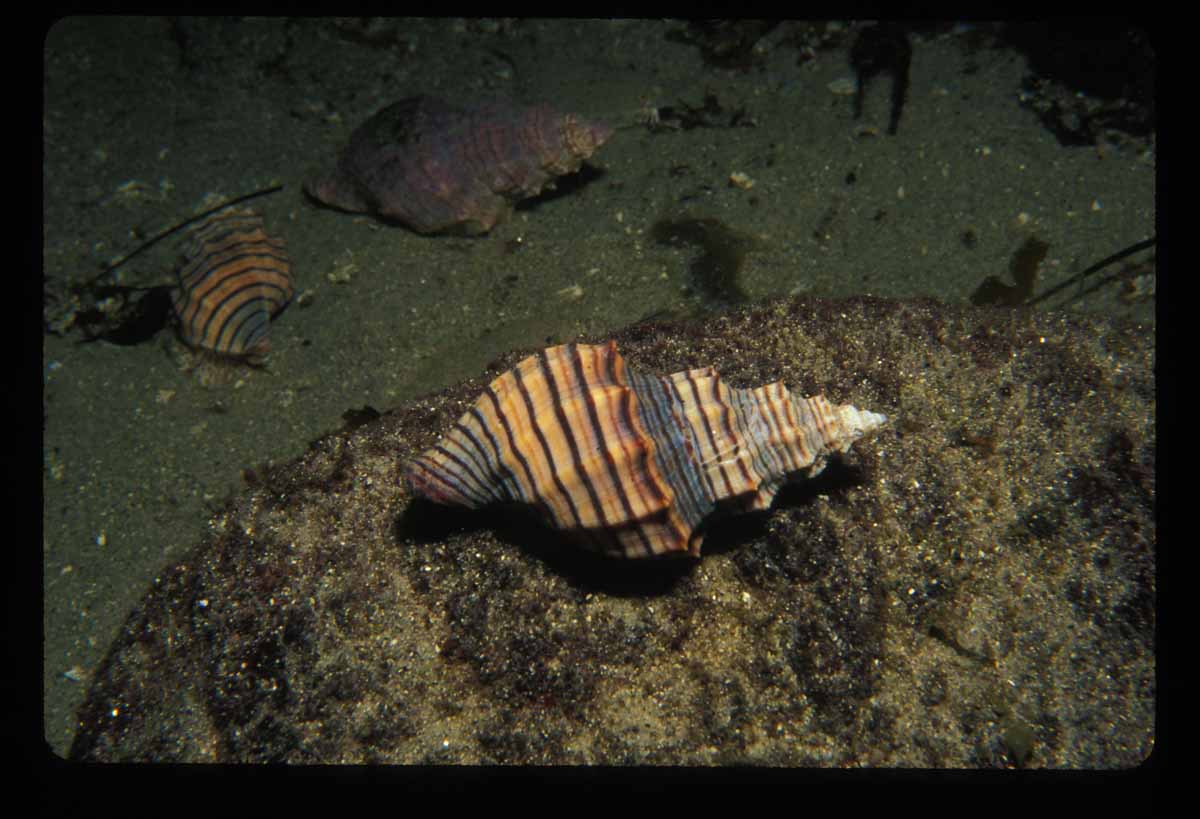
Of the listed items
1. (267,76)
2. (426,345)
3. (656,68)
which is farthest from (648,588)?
(267,76)

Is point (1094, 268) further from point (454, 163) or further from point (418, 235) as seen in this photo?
point (418, 235)

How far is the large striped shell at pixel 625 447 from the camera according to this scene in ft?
7.74

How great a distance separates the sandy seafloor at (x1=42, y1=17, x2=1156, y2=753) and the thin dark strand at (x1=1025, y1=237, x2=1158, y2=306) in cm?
7

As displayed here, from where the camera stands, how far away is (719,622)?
267 centimetres

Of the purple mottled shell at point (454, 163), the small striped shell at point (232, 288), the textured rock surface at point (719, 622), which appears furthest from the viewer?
the purple mottled shell at point (454, 163)

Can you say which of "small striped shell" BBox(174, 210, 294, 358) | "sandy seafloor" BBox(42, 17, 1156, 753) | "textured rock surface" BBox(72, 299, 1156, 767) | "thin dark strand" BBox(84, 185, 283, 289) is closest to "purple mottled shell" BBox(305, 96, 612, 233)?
"sandy seafloor" BBox(42, 17, 1156, 753)

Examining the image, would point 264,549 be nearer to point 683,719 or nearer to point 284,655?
point 284,655

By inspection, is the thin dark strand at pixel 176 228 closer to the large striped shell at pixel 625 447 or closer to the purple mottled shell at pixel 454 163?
the purple mottled shell at pixel 454 163

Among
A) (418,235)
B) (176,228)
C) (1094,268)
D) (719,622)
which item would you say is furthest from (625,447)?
(176,228)

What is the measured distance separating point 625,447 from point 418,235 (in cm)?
310

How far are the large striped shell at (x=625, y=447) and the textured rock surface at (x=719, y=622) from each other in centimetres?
36

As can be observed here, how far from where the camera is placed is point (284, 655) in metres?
2.67

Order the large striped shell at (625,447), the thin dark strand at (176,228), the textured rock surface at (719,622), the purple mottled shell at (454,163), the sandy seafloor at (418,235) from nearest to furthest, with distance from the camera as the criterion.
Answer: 1. the large striped shell at (625,447)
2. the textured rock surface at (719,622)
3. the sandy seafloor at (418,235)
4. the thin dark strand at (176,228)
5. the purple mottled shell at (454,163)

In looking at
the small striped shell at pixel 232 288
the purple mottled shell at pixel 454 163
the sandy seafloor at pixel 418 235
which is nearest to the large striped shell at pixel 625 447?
the sandy seafloor at pixel 418 235
